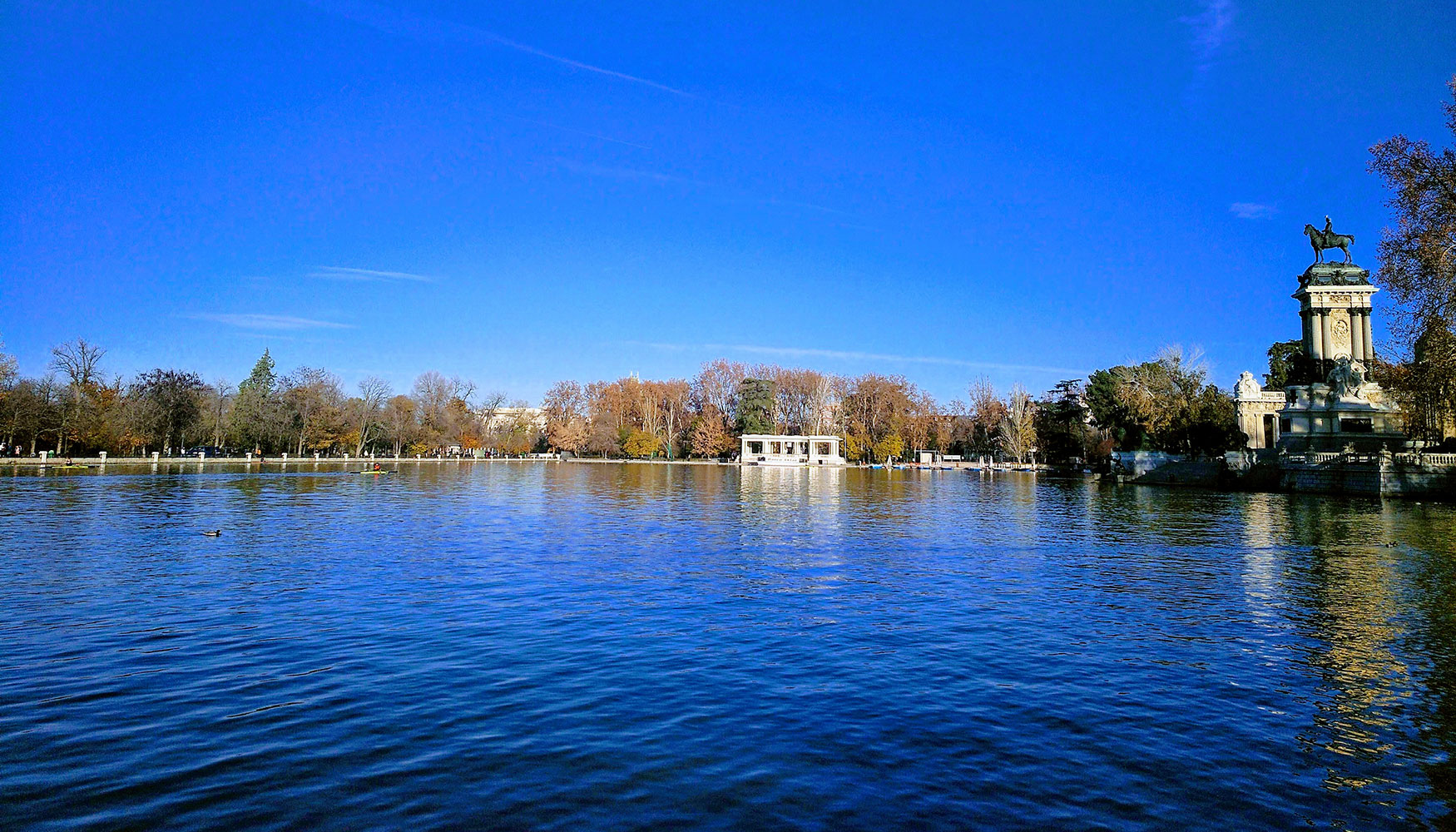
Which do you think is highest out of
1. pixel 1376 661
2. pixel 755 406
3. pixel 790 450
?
pixel 755 406

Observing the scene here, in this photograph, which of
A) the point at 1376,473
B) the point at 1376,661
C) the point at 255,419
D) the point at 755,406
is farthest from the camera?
the point at 755,406

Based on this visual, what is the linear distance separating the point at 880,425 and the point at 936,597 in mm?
98555

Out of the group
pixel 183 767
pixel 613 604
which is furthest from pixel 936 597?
pixel 183 767

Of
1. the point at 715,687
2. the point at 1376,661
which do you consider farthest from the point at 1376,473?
the point at 715,687

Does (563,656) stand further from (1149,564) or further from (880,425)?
(880,425)

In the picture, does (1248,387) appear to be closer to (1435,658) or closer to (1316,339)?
(1316,339)

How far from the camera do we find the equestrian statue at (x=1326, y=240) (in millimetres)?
49938

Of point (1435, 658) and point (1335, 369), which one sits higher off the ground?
point (1335, 369)

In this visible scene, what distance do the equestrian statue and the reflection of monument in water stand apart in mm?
42

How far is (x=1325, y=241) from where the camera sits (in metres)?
50.0

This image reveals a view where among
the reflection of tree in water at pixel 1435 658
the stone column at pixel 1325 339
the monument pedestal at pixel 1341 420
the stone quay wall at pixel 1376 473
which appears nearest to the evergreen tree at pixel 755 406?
the stone column at pixel 1325 339

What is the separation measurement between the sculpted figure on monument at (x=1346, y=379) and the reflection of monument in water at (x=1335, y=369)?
0.13ft

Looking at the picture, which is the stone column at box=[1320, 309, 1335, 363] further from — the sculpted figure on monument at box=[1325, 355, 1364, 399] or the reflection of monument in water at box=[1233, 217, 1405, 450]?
the sculpted figure on monument at box=[1325, 355, 1364, 399]

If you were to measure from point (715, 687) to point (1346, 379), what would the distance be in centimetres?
5044
